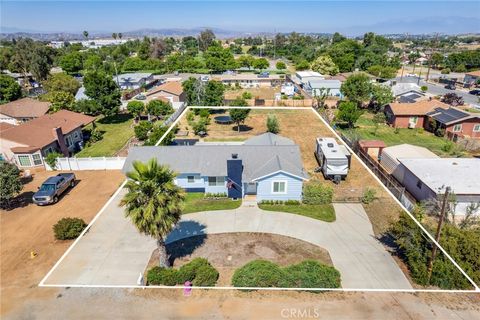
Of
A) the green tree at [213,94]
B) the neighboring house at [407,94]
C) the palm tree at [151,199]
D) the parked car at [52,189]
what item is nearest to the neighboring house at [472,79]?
the neighboring house at [407,94]

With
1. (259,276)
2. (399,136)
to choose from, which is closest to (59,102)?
(259,276)

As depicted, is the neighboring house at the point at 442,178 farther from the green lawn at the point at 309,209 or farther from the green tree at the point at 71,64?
the green tree at the point at 71,64

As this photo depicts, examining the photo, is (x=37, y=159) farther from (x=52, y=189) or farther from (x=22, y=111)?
(x=22, y=111)

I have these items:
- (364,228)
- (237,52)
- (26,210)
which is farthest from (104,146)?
(237,52)

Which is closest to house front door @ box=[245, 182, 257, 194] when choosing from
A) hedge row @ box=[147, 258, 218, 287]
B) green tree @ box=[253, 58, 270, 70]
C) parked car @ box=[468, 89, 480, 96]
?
hedge row @ box=[147, 258, 218, 287]

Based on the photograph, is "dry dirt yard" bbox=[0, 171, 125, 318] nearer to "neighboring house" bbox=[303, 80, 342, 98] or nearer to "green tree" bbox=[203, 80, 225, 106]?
"green tree" bbox=[203, 80, 225, 106]
